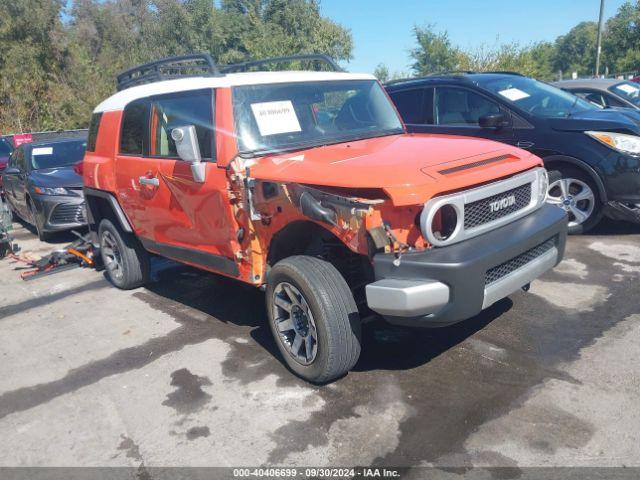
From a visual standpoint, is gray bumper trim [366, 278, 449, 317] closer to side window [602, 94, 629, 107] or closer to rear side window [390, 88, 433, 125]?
rear side window [390, 88, 433, 125]

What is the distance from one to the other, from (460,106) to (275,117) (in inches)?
135

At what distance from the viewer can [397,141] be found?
4125mm

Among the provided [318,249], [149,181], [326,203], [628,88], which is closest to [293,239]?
[318,249]

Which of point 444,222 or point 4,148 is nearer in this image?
point 444,222

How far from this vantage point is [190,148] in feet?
12.6

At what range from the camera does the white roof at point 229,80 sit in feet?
13.4

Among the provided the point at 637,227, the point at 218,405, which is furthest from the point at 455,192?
the point at 637,227

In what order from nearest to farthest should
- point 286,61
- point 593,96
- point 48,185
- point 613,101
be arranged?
1. point 286,61
2. point 48,185
3. point 613,101
4. point 593,96

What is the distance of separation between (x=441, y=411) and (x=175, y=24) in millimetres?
41883

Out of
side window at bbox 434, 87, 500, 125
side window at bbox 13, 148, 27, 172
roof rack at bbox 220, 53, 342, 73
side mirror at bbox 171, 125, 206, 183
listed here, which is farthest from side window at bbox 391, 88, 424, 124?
side window at bbox 13, 148, 27, 172

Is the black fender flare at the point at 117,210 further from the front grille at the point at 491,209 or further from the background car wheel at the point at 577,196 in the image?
the background car wheel at the point at 577,196

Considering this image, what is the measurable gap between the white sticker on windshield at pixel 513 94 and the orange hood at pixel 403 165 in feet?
9.21

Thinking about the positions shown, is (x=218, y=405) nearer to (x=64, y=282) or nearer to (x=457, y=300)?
(x=457, y=300)

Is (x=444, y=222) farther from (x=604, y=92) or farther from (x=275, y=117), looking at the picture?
(x=604, y=92)
